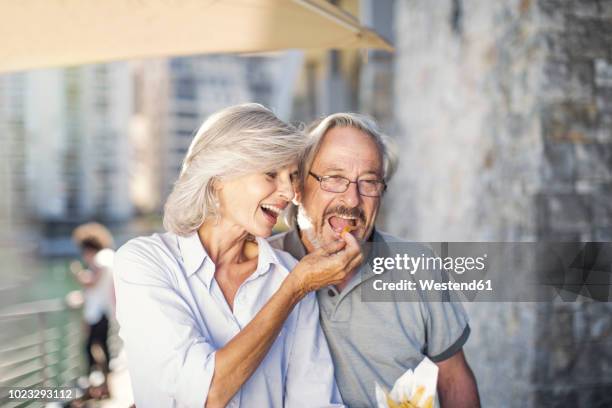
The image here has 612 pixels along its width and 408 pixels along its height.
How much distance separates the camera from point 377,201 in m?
2.14

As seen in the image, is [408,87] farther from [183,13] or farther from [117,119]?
[117,119]

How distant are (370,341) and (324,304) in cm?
20

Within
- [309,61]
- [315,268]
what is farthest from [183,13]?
[309,61]

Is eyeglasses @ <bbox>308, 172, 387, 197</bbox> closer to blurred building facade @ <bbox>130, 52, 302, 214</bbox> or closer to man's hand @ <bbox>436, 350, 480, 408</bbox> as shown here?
man's hand @ <bbox>436, 350, 480, 408</bbox>

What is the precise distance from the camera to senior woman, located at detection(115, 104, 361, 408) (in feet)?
4.99

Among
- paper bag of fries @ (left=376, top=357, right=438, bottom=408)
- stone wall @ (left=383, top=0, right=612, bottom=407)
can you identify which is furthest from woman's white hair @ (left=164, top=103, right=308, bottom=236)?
stone wall @ (left=383, top=0, right=612, bottom=407)

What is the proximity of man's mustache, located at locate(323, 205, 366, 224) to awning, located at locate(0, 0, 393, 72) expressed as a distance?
2.44ft

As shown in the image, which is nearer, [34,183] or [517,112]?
[517,112]

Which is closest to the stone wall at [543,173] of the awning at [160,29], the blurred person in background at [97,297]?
the awning at [160,29]

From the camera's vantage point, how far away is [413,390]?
6.07 ft

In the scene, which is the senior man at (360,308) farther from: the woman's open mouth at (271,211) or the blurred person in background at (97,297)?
the blurred person in background at (97,297)

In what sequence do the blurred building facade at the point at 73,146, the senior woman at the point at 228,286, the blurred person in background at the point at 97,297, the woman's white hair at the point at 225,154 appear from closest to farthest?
the senior woman at the point at 228,286 → the woman's white hair at the point at 225,154 → the blurred person in background at the point at 97,297 → the blurred building facade at the point at 73,146

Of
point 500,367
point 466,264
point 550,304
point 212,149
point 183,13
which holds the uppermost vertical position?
point 183,13

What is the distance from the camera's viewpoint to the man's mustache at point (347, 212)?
210 centimetres
